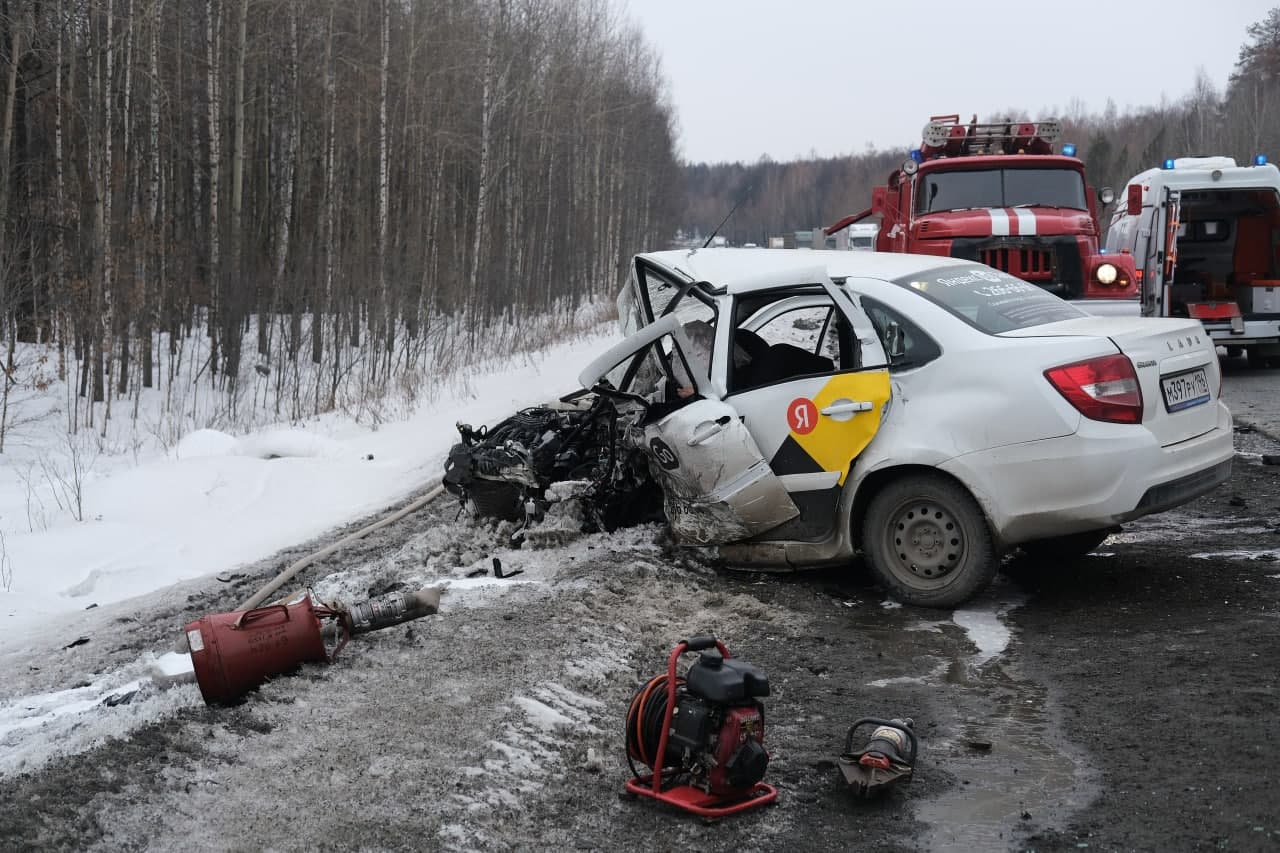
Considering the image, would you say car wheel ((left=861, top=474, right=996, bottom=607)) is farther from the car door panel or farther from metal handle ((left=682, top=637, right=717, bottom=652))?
metal handle ((left=682, top=637, right=717, bottom=652))

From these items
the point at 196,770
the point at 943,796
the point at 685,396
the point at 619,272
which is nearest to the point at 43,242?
the point at 685,396

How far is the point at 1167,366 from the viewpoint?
5887 mm

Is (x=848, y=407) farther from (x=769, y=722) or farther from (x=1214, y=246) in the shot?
(x=1214, y=246)

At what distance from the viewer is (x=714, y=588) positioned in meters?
6.70

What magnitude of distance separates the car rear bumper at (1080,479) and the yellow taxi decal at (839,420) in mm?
489

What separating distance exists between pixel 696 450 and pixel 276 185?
108 ft

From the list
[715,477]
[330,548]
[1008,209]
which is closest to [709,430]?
[715,477]

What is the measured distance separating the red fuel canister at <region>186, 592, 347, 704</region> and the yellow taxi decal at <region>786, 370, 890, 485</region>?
109 inches

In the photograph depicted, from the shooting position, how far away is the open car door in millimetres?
6484

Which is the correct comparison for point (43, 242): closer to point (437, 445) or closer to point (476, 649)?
point (437, 445)

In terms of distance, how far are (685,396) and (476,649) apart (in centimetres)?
222

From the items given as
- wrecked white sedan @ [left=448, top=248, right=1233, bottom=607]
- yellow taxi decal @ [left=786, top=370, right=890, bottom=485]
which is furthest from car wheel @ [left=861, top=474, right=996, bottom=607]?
yellow taxi decal @ [left=786, top=370, right=890, bottom=485]

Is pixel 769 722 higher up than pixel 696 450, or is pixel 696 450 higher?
pixel 696 450

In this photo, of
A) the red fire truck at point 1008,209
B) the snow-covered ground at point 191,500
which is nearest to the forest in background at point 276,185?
the snow-covered ground at point 191,500
